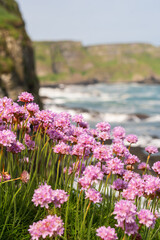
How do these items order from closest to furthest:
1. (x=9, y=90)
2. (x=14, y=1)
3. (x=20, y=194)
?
(x=20, y=194), (x=9, y=90), (x=14, y=1)

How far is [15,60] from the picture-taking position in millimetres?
20312

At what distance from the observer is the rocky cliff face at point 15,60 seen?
18.2 meters

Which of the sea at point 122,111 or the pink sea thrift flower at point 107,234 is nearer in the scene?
the pink sea thrift flower at point 107,234

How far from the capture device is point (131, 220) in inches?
80.6

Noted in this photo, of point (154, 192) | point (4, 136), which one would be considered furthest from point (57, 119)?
point (154, 192)

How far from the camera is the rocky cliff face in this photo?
18203 mm

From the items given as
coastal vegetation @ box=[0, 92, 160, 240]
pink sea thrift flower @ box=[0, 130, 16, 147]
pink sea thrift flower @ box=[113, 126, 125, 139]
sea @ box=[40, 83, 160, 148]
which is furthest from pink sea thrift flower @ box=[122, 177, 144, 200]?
sea @ box=[40, 83, 160, 148]

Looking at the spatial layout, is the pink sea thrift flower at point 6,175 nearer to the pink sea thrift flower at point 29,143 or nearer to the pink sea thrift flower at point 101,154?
the pink sea thrift flower at point 29,143

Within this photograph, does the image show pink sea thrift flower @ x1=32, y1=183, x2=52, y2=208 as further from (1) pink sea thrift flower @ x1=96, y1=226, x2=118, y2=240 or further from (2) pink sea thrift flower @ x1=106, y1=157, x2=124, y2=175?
(2) pink sea thrift flower @ x1=106, y1=157, x2=124, y2=175

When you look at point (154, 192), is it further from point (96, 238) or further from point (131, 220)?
point (96, 238)

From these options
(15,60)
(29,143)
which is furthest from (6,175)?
(15,60)

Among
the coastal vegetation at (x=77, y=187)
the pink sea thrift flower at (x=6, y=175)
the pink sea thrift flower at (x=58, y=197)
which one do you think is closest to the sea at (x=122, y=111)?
the coastal vegetation at (x=77, y=187)

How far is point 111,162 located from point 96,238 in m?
0.99

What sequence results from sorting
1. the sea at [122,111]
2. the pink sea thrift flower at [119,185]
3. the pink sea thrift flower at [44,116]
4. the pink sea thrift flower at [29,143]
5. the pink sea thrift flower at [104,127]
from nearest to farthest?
the pink sea thrift flower at [119,185]
the pink sea thrift flower at [44,116]
the pink sea thrift flower at [104,127]
the pink sea thrift flower at [29,143]
the sea at [122,111]
